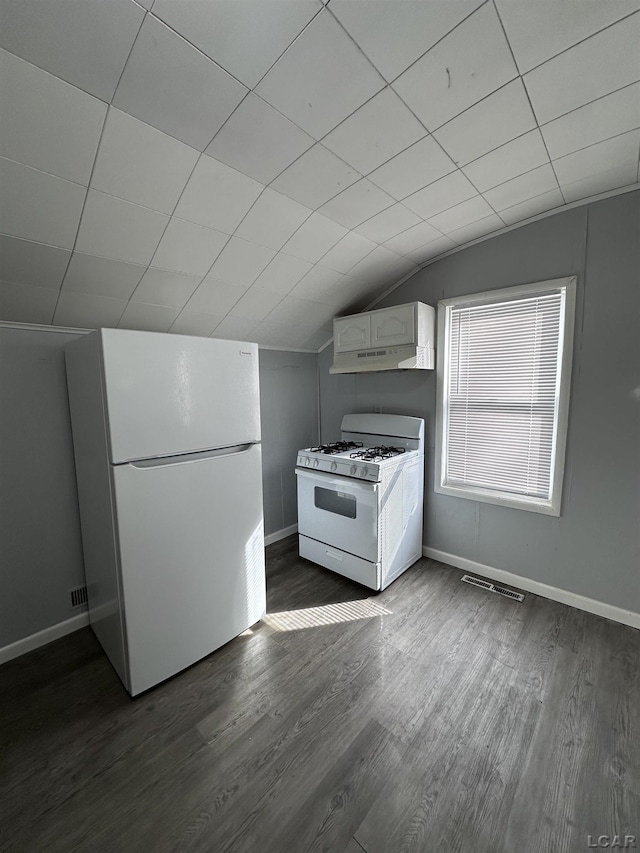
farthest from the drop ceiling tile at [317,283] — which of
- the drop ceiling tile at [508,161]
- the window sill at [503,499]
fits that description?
the window sill at [503,499]

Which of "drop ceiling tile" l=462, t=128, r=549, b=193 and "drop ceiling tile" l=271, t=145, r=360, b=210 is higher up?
"drop ceiling tile" l=462, t=128, r=549, b=193

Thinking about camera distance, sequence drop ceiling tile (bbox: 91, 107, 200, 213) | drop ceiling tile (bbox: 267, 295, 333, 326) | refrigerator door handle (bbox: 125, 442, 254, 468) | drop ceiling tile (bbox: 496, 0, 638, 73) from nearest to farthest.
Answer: drop ceiling tile (bbox: 496, 0, 638, 73) → drop ceiling tile (bbox: 91, 107, 200, 213) → refrigerator door handle (bbox: 125, 442, 254, 468) → drop ceiling tile (bbox: 267, 295, 333, 326)

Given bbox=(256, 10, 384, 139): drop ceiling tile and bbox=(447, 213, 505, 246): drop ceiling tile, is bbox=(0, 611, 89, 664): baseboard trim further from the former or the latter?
bbox=(447, 213, 505, 246): drop ceiling tile

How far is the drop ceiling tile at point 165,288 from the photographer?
190cm

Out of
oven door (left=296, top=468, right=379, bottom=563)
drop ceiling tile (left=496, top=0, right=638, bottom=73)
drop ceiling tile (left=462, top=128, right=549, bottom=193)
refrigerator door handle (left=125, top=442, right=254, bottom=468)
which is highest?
drop ceiling tile (left=496, top=0, right=638, bottom=73)

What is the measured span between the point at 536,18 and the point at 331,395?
2711 millimetres

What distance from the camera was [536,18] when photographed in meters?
1.04

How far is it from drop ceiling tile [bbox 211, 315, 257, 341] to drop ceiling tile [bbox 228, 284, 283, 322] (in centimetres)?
4

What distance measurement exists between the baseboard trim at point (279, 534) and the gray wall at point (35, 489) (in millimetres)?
1501

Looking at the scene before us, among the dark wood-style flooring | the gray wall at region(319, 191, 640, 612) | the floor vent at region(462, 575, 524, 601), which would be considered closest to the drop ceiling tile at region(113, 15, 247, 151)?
the gray wall at region(319, 191, 640, 612)

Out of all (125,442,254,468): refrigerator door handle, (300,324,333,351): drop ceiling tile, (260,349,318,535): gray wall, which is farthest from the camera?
(300,324,333,351): drop ceiling tile

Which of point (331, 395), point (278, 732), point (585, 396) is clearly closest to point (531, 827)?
point (278, 732)

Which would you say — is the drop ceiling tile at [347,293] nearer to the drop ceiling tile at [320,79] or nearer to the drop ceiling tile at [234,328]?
the drop ceiling tile at [234,328]

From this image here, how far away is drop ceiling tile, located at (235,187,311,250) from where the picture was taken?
1.73 m
